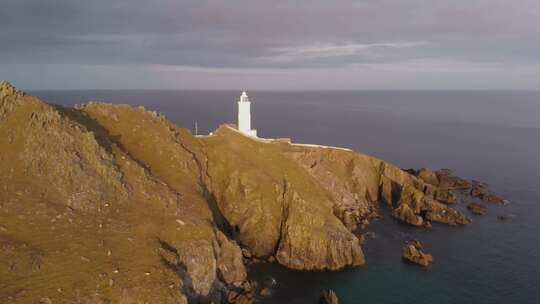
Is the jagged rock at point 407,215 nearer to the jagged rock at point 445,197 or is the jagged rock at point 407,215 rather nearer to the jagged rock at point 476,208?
the jagged rock at point 445,197

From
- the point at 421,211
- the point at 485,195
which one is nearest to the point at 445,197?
the point at 421,211

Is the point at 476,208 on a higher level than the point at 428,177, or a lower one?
lower

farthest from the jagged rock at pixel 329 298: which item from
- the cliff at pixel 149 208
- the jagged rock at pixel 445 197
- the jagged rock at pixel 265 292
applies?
the jagged rock at pixel 445 197

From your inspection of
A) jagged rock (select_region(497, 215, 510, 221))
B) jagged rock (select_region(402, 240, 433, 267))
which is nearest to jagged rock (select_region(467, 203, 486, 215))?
jagged rock (select_region(497, 215, 510, 221))

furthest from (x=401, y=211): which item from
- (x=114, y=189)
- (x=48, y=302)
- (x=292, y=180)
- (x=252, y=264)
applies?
(x=48, y=302)

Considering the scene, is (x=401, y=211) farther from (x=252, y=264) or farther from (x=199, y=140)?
(x=199, y=140)

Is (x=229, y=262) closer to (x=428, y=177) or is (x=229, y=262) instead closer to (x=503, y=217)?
(x=503, y=217)

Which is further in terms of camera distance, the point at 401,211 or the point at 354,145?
the point at 354,145
